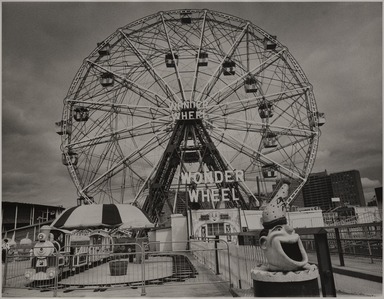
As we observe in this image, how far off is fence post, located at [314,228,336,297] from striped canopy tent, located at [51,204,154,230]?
24.9 ft

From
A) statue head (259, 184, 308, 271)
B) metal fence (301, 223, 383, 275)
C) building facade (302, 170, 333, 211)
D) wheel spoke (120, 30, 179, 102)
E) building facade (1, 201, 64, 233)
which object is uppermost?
wheel spoke (120, 30, 179, 102)

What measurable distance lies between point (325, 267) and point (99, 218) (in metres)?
7.83

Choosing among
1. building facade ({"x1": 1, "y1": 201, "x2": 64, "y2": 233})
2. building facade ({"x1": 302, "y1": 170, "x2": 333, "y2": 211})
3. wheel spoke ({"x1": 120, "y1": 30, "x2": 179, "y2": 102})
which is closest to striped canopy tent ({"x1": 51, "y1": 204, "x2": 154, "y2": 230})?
building facade ({"x1": 1, "y1": 201, "x2": 64, "y2": 233})

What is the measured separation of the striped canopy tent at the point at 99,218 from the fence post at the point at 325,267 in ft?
24.9

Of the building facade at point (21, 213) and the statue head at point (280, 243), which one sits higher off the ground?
the building facade at point (21, 213)

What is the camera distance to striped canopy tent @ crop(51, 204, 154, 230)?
10070 mm

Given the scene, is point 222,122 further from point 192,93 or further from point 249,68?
point 249,68

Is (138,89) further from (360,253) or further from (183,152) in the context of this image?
(360,253)

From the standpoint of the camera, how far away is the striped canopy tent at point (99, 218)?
10.1 m

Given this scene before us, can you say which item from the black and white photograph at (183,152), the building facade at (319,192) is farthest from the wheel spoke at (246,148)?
the building facade at (319,192)

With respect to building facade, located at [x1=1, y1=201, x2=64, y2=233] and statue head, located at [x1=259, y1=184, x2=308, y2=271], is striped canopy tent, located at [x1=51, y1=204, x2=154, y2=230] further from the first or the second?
building facade, located at [x1=1, y1=201, x2=64, y2=233]

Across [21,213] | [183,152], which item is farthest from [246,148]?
[21,213]

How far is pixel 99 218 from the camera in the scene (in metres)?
10.2

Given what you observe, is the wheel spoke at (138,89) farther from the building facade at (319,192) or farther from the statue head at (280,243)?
the building facade at (319,192)
